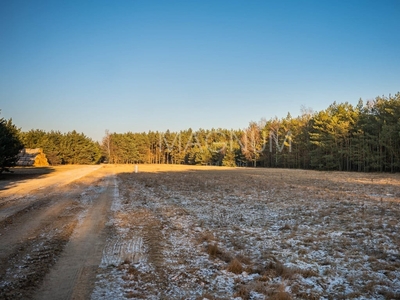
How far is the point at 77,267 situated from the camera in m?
5.49

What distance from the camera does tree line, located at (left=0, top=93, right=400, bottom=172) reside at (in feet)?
133

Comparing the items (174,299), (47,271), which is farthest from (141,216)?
(174,299)

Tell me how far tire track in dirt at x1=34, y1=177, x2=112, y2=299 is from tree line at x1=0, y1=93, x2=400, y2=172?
952 inches

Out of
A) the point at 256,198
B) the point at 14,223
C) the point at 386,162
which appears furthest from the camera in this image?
the point at 386,162

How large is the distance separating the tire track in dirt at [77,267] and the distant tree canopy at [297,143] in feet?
144

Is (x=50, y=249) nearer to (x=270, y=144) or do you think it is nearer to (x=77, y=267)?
(x=77, y=267)

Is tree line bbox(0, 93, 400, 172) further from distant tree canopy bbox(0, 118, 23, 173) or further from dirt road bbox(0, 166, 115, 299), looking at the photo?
dirt road bbox(0, 166, 115, 299)

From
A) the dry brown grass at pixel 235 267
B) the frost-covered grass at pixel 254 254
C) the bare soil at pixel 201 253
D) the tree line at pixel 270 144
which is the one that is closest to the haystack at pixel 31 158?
the tree line at pixel 270 144

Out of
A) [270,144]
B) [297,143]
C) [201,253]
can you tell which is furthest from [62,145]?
[201,253]

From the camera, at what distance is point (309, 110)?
6419cm

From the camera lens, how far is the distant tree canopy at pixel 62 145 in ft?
253

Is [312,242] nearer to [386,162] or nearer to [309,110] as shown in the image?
[386,162]

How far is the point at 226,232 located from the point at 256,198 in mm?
7257

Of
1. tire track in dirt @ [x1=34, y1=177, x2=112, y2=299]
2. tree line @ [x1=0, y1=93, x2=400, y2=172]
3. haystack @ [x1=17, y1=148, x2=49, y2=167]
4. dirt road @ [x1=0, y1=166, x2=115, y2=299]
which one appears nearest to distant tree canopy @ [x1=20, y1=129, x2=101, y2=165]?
tree line @ [x1=0, y1=93, x2=400, y2=172]
